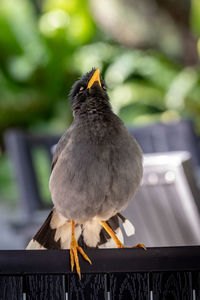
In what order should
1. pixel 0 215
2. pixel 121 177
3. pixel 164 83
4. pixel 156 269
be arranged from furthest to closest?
pixel 164 83 < pixel 0 215 < pixel 121 177 < pixel 156 269

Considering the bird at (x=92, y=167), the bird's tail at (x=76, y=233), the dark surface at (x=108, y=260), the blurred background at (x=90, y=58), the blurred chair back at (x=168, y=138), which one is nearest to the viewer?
the dark surface at (x=108, y=260)

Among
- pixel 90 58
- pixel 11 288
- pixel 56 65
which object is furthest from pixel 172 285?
pixel 56 65

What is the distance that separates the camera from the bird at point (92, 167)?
3.73 feet

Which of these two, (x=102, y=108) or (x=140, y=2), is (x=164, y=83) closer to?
(x=140, y=2)

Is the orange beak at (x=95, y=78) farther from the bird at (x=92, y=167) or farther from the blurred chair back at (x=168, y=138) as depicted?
the blurred chair back at (x=168, y=138)

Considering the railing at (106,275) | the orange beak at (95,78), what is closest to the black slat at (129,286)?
the railing at (106,275)

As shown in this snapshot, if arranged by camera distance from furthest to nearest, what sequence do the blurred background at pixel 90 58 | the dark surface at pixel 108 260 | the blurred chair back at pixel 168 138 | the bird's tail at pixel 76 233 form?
the blurred background at pixel 90 58 → the blurred chair back at pixel 168 138 → the bird's tail at pixel 76 233 → the dark surface at pixel 108 260

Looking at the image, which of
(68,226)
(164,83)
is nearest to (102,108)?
(68,226)

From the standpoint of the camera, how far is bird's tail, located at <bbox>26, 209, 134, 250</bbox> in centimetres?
127

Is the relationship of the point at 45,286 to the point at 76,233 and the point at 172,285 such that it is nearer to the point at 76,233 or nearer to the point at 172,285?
the point at 172,285

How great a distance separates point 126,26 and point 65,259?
26.8ft

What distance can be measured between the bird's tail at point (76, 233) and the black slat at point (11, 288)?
1.07 feet

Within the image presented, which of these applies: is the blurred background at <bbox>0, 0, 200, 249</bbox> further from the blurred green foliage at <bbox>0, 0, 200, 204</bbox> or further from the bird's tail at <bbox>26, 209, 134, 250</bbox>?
the bird's tail at <bbox>26, 209, 134, 250</bbox>

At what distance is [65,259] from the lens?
0.91 meters
